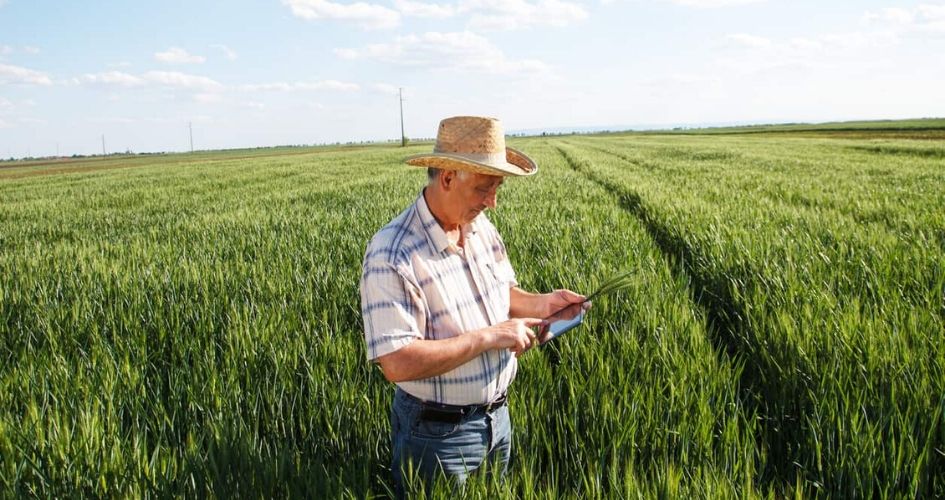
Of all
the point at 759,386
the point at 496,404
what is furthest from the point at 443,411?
the point at 759,386

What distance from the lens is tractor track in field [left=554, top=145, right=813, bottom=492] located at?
7.06ft

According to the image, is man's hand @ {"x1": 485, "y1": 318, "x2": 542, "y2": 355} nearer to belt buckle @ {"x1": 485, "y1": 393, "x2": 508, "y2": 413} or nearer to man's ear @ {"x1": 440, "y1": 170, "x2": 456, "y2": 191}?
belt buckle @ {"x1": 485, "y1": 393, "x2": 508, "y2": 413}

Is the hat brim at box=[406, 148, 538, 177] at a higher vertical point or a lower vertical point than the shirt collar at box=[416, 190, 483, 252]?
higher

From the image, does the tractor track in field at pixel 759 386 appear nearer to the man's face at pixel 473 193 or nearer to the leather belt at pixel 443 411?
the leather belt at pixel 443 411

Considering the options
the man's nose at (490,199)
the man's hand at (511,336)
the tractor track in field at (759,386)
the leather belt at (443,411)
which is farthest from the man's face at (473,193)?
the tractor track in field at (759,386)

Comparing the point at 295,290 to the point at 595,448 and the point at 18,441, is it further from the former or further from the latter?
the point at 595,448

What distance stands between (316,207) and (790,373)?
8100 millimetres

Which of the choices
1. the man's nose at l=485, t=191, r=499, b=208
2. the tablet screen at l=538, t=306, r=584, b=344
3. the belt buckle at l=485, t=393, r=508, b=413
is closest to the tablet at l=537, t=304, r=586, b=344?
the tablet screen at l=538, t=306, r=584, b=344

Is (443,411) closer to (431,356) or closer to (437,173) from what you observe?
(431,356)

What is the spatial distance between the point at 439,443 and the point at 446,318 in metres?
0.39

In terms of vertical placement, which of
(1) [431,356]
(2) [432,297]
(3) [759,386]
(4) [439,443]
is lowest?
(3) [759,386]

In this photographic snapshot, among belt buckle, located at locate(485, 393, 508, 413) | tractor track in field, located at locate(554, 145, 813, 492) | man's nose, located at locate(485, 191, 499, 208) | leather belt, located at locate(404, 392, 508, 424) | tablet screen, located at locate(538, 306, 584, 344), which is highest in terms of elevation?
man's nose, located at locate(485, 191, 499, 208)

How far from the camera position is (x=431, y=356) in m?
1.56

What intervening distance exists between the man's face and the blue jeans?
0.61 m
